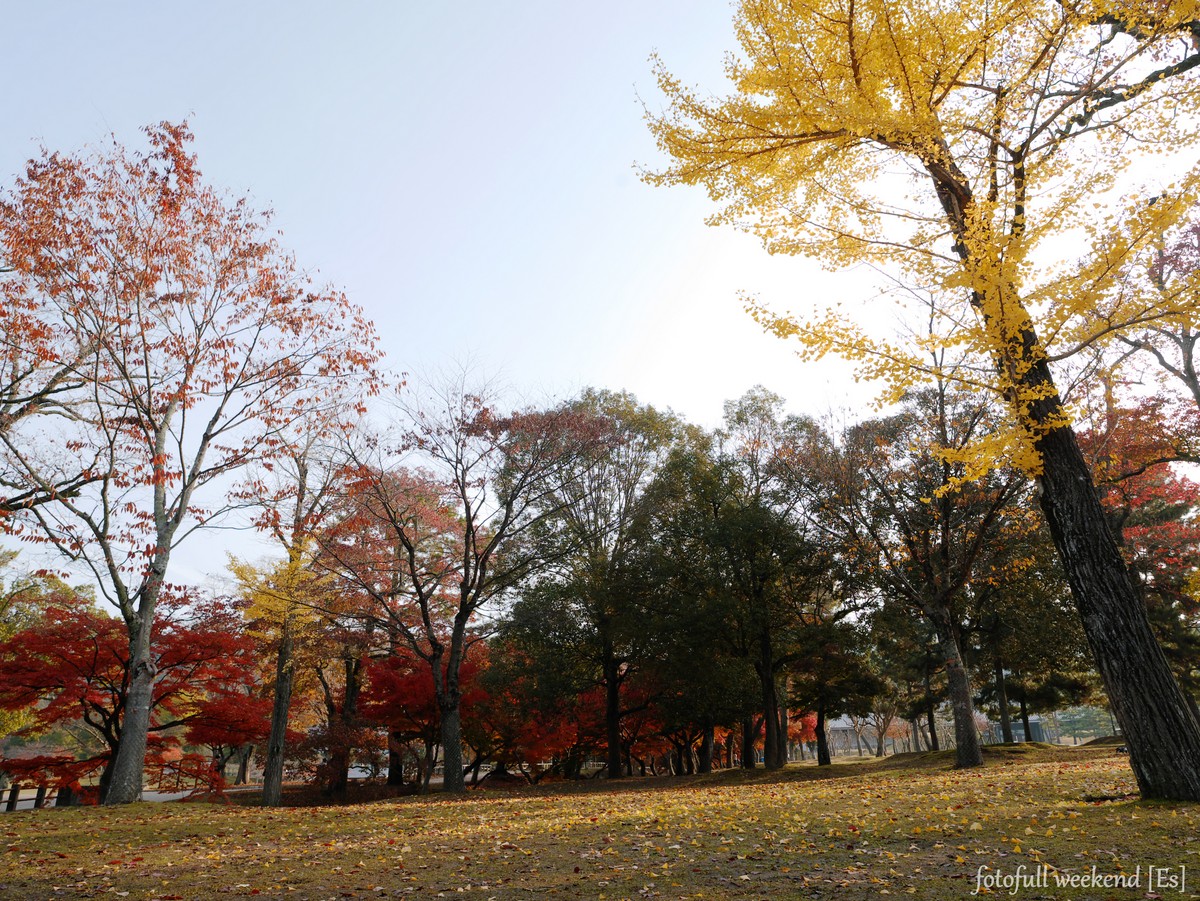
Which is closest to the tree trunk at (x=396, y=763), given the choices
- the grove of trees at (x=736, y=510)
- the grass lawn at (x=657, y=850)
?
the grove of trees at (x=736, y=510)

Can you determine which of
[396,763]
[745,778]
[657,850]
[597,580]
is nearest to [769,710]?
[745,778]

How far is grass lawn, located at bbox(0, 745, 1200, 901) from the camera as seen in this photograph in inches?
155

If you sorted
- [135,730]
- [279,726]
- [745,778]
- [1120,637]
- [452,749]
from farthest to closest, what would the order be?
[279,726] < [745,778] < [452,749] < [135,730] < [1120,637]

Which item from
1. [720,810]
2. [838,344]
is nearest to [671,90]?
[838,344]

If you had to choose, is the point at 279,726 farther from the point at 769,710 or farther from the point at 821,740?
the point at 821,740

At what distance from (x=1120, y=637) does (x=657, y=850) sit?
4320 mm

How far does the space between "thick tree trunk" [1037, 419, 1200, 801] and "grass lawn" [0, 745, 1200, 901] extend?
15.5 inches

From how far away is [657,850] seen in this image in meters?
5.07

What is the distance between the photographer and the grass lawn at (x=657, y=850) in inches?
155

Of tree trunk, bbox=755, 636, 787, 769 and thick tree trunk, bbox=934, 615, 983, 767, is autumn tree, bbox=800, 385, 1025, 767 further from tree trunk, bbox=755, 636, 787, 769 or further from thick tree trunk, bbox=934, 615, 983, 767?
tree trunk, bbox=755, 636, 787, 769

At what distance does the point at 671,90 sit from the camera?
6.26m

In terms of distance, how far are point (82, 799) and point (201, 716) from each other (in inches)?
252

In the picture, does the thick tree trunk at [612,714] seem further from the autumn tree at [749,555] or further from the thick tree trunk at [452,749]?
the thick tree trunk at [452,749]

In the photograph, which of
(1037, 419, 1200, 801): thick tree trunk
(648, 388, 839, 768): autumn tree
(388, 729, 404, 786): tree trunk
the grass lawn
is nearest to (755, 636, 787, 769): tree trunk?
(648, 388, 839, 768): autumn tree
